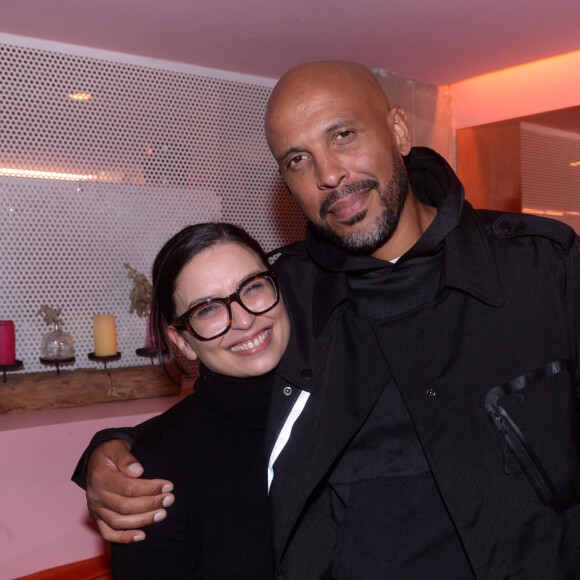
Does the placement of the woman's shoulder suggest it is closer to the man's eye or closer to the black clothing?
the black clothing

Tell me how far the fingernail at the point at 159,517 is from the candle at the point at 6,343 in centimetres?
165

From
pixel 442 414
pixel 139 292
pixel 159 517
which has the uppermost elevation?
pixel 139 292

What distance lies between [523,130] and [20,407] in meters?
2.82

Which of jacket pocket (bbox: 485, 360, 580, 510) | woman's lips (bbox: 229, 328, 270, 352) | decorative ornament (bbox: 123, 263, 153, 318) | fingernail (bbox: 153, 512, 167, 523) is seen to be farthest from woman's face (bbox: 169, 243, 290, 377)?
decorative ornament (bbox: 123, 263, 153, 318)

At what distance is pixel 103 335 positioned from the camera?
10.4ft

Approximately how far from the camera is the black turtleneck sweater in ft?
5.17

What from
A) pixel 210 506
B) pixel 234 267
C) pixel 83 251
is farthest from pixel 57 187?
pixel 210 506

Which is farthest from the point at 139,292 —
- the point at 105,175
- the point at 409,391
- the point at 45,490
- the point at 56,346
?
the point at 409,391

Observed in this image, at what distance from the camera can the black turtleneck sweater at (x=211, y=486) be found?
1.58m

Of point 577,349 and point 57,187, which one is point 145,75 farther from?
point 577,349

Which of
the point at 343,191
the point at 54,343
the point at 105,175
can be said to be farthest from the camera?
the point at 105,175

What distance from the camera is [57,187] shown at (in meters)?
3.16

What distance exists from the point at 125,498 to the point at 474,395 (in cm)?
81

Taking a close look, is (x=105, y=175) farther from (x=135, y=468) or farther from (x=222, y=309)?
(x=135, y=468)
